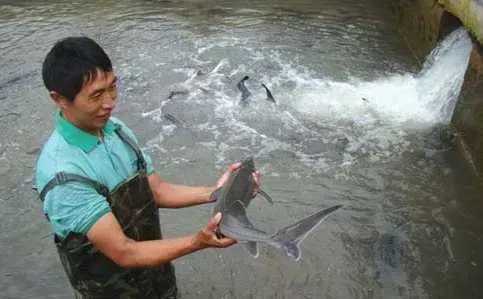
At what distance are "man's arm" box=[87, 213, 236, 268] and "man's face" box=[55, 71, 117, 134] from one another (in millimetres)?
443

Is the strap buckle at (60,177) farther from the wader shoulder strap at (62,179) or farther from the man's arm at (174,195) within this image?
the man's arm at (174,195)

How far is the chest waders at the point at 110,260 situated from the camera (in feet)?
8.27

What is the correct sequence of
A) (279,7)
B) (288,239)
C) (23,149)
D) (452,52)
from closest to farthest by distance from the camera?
(288,239), (23,149), (452,52), (279,7)

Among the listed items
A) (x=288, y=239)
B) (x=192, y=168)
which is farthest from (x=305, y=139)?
(x=288, y=239)

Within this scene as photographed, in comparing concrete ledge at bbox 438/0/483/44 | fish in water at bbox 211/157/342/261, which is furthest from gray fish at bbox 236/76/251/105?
fish in water at bbox 211/157/342/261

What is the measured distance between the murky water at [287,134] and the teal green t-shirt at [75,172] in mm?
2513

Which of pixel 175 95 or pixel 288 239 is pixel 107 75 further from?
pixel 175 95

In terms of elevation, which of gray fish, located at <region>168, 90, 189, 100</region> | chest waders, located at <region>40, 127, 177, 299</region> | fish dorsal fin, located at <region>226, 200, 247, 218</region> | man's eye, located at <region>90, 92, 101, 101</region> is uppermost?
man's eye, located at <region>90, 92, 101, 101</region>

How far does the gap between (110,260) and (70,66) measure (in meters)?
1.01

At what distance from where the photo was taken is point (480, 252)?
4957 mm

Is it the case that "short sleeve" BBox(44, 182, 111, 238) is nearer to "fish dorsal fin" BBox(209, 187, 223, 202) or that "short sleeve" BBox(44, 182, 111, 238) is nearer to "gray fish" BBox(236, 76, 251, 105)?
"fish dorsal fin" BBox(209, 187, 223, 202)

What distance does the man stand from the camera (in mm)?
2258

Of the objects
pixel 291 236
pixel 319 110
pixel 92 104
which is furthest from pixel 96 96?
pixel 319 110

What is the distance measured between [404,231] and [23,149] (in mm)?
4947
